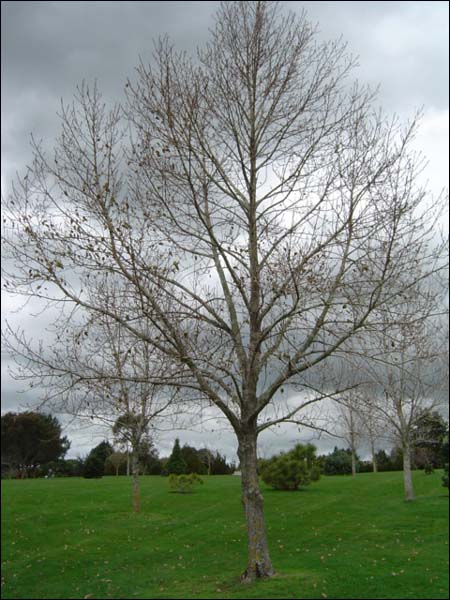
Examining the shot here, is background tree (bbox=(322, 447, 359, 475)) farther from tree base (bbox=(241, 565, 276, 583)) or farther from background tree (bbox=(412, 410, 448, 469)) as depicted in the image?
tree base (bbox=(241, 565, 276, 583))

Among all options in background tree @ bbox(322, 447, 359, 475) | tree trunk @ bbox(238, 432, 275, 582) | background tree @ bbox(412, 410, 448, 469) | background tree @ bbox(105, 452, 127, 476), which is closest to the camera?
tree trunk @ bbox(238, 432, 275, 582)

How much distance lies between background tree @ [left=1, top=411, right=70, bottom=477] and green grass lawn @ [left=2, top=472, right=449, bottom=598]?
4422 millimetres

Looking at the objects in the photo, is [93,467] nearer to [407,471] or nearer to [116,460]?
[116,460]

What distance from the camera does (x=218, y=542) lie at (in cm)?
1592

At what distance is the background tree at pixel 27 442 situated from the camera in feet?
102

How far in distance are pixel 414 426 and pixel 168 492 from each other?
12.8m

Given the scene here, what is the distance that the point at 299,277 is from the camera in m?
8.05

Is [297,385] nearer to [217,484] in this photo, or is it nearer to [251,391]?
[251,391]

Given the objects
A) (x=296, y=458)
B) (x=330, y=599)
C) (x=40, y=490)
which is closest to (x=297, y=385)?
(x=330, y=599)

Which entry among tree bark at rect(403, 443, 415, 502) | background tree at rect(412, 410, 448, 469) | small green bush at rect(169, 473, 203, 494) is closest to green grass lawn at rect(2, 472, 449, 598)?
tree bark at rect(403, 443, 415, 502)

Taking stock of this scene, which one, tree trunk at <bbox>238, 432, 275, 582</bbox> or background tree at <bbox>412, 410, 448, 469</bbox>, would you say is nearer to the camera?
tree trunk at <bbox>238, 432, 275, 582</bbox>

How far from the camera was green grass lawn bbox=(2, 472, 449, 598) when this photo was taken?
10.2 metres

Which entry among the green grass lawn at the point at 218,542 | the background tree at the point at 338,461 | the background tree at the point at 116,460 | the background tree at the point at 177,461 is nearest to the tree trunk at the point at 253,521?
the green grass lawn at the point at 218,542

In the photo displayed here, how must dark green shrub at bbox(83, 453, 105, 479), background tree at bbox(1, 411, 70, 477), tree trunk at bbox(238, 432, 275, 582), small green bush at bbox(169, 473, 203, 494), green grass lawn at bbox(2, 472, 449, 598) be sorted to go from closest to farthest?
tree trunk at bbox(238, 432, 275, 582) < green grass lawn at bbox(2, 472, 449, 598) < small green bush at bbox(169, 473, 203, 494) < background tree at bbox(1, 411, 70, 477) < dark green shrub at bbox(83, 453, 105, 479)
